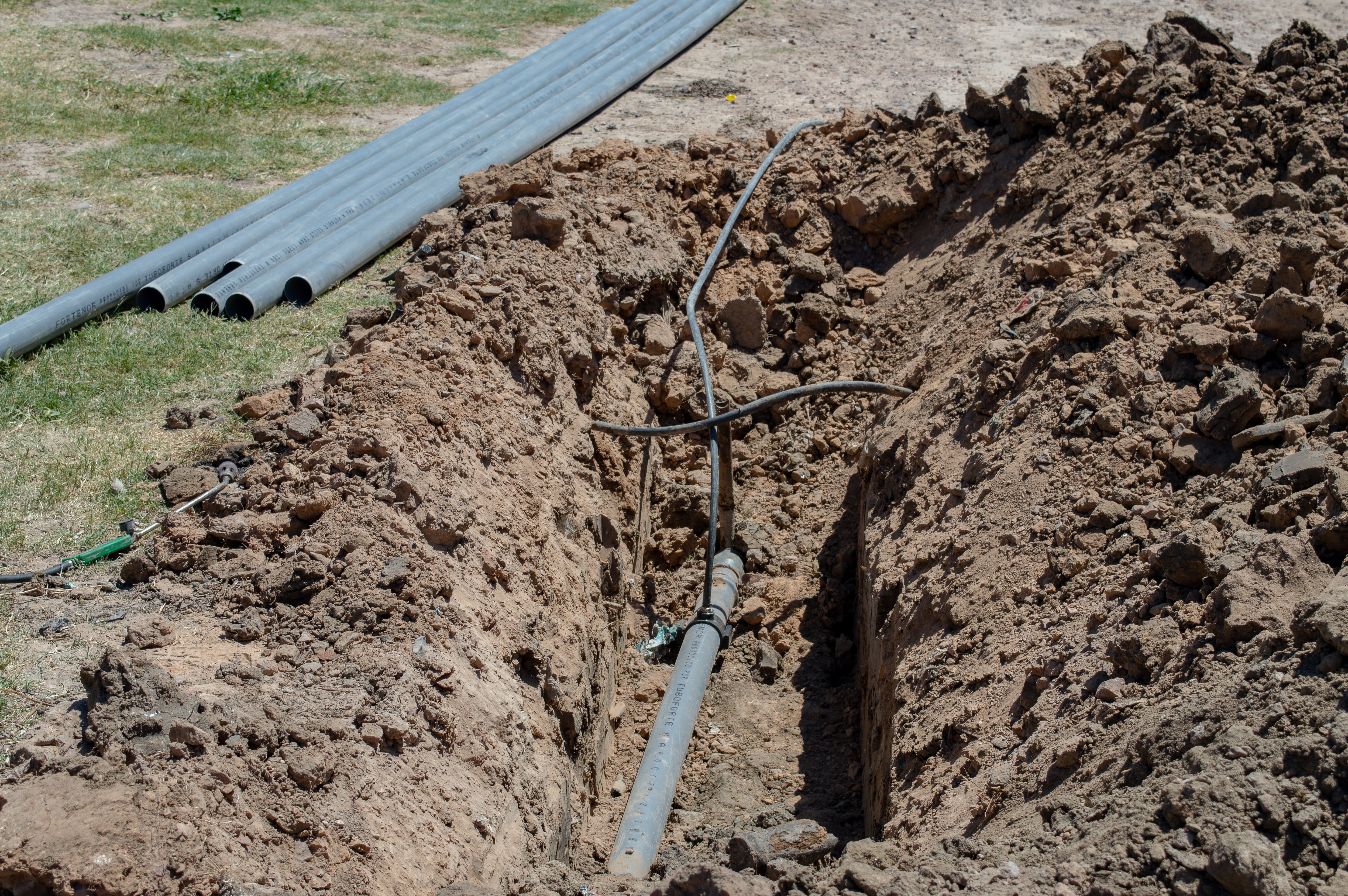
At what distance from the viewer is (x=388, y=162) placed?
7.54 m

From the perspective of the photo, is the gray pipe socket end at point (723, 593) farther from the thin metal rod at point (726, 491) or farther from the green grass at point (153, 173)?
the green grass at point (153, 173)

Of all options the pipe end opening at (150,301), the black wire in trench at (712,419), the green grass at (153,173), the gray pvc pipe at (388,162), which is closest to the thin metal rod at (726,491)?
the black wire in trench at (712,419)

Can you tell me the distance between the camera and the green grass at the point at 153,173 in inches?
181

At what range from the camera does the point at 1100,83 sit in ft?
20.9

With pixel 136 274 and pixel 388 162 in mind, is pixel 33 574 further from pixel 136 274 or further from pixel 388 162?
pixel 388 162

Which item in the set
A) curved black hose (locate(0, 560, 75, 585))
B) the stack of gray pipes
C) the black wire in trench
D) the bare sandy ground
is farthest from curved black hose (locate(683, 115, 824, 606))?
curved black hose (locate(0, 560, 75, 585))

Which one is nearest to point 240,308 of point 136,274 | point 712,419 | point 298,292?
point 298,292

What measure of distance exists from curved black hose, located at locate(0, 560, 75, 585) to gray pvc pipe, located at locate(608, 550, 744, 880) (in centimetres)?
233

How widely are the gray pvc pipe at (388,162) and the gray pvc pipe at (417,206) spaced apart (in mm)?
398

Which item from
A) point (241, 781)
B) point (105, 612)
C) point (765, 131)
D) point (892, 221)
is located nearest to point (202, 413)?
point (105, 612)

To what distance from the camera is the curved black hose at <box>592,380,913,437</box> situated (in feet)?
16.8

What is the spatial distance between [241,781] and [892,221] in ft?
18.4

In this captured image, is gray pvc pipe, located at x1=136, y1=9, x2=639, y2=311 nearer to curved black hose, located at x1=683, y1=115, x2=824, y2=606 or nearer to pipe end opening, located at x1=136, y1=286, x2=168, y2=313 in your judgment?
pipe end opening, located at x1=136, y1=286, x2=168, y2=313

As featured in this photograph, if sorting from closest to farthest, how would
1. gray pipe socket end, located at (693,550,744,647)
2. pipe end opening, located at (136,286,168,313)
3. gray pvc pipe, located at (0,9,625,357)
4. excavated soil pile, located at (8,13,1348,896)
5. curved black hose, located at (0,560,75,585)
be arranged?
excavated soil pile, located at (8,13,1348,896) < curved black hose, located at (0,560,75,585) < gray pipe socket end, located at (693,550,744,647) < gray pvc pipe, located at (0,9,625,357) < pipe end opening, located at (136,286,168,313)
